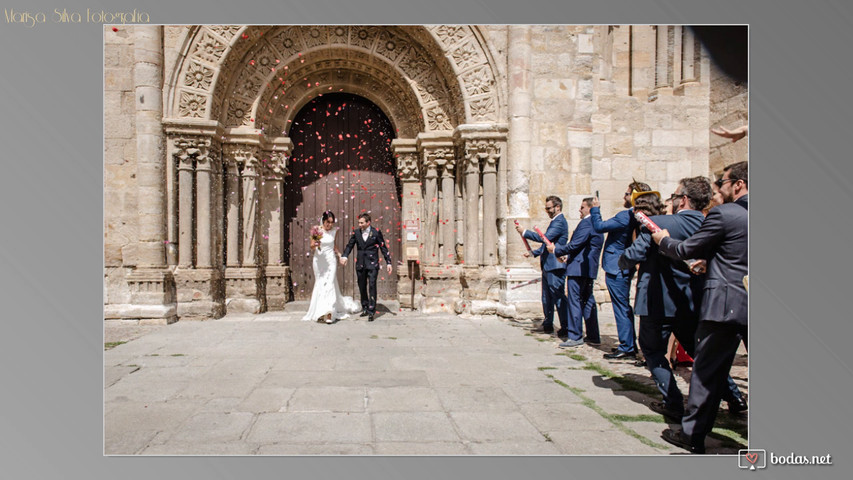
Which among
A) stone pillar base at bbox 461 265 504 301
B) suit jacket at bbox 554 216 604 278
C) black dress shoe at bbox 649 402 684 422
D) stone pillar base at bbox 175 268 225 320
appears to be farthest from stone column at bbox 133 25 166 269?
black dress shoe at bbox 649 402 684 422

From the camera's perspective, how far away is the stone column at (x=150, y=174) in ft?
22.3

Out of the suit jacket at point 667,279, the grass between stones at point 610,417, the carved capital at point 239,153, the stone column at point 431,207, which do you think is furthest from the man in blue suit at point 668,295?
the carved capital at point 239,153

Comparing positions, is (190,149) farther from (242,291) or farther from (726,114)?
(726,114)

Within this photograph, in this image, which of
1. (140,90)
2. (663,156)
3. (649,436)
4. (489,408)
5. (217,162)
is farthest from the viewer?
(663,156)

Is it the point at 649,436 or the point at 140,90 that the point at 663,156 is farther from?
the point at 140,90

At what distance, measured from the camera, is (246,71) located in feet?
25.4

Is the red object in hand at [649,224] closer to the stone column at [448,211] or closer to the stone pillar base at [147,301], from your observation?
the stone column at [448,211]

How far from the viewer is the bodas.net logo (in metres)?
2.60

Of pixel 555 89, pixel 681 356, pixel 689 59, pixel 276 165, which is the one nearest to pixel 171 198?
pixel 276 165

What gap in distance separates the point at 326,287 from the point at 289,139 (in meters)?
2.76

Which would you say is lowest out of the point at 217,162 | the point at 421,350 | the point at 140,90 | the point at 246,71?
the point at 421,350

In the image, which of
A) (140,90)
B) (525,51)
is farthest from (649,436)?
(140,90)

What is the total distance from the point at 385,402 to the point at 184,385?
1.66 m

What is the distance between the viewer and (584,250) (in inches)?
219
